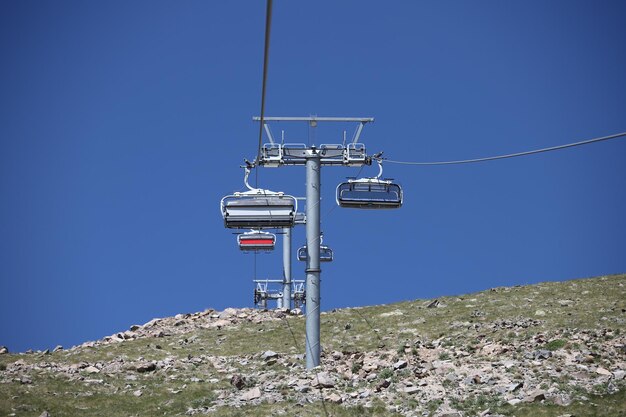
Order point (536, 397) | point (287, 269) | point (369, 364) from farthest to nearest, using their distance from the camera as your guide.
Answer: point (287, 269) < point (369, 364) < point (536, 397)

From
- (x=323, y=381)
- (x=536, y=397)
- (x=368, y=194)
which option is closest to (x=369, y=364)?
(x=323, y=381)

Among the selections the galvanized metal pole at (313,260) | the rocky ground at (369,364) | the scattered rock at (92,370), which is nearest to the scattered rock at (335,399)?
the rocky ground at (369,364)

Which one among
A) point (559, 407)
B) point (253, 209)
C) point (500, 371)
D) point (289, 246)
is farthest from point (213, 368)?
point (289, 246)

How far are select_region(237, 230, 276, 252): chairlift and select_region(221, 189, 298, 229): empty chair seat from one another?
62.8 ft

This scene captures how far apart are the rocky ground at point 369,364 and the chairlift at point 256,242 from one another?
25.1 ft

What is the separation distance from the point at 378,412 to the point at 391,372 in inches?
143

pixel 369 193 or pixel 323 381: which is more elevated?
pixel 369 193

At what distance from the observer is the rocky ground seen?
24547 mm

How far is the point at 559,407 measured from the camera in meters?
22.8

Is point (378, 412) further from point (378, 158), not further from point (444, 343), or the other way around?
point (378, 158)

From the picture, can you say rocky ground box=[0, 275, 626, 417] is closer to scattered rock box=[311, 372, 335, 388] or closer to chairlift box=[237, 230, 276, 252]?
scattered rock box=[311, 372, 335, 388]

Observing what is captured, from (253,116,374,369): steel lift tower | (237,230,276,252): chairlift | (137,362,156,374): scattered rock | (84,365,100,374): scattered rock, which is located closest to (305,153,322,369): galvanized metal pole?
(253,116,374,369): steel lift tower

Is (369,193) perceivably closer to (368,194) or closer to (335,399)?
(368,194)

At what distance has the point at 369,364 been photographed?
2886cm
